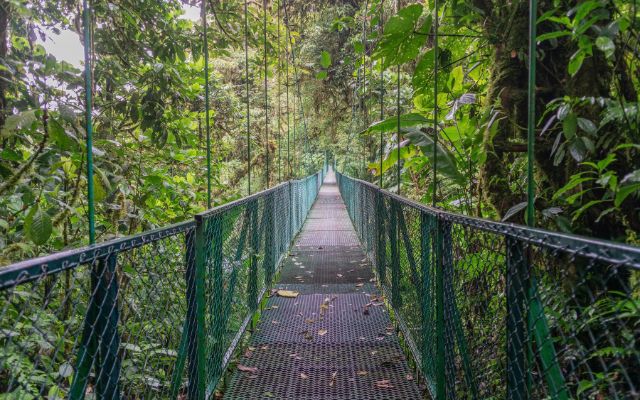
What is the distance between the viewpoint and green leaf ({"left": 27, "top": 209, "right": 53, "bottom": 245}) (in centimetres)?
143

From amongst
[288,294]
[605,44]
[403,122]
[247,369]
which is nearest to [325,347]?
[247,369]

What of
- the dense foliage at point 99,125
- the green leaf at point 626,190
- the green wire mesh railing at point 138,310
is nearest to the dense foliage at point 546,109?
the green leaf at point 626,190

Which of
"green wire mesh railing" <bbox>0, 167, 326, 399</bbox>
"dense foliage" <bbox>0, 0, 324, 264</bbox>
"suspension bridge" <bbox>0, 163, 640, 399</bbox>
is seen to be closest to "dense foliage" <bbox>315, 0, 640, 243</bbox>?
"suspension bridge" <bbox>0, 163, 640, 399</bbox>

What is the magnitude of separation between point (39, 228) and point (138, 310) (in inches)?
22.0

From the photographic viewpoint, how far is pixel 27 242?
69.5 inches

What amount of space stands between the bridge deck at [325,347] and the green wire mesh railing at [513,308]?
0.57 ft

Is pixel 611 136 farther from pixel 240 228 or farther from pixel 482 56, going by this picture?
pixel 240 228

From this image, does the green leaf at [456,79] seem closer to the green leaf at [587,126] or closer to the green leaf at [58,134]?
the green leaf at [587,126]

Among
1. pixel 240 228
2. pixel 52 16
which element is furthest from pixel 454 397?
pixel 52 16

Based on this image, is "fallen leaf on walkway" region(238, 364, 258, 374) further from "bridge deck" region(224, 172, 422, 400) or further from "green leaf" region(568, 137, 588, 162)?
"green leaf" region(568, 137, 588, 162)

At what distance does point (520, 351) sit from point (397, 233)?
166cm

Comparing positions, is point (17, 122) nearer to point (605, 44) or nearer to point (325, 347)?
point (605, 44)

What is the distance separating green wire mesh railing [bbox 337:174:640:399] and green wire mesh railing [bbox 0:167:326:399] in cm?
84

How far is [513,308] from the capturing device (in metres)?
1.07
